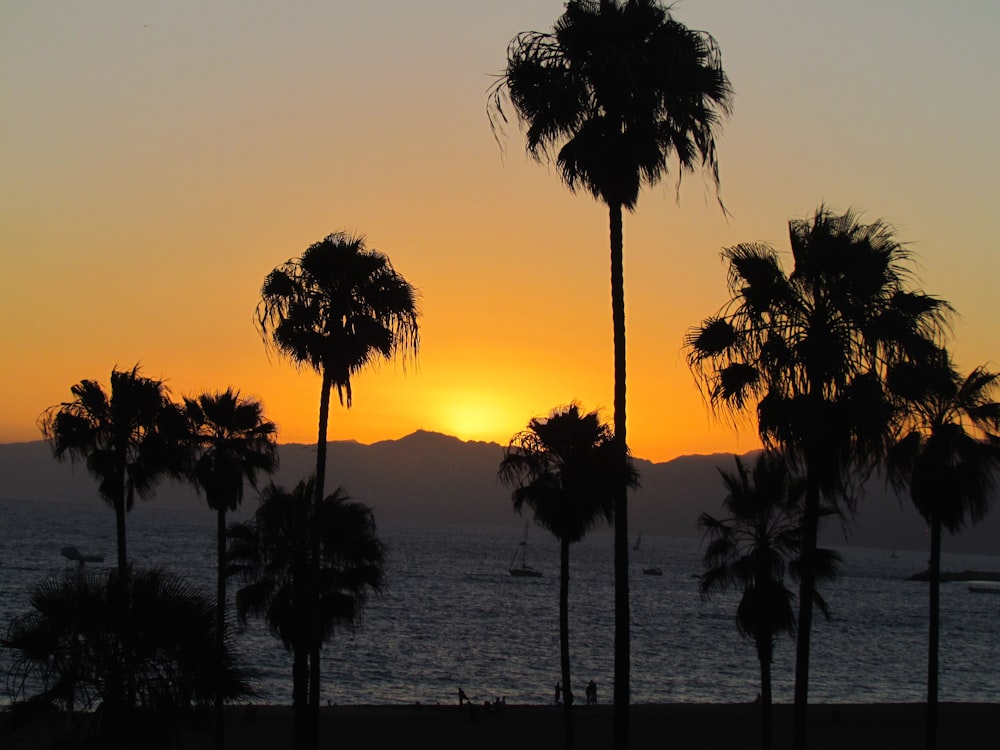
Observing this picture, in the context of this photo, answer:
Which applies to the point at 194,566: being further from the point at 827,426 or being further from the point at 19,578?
the point at 827,426

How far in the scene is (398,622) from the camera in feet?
368

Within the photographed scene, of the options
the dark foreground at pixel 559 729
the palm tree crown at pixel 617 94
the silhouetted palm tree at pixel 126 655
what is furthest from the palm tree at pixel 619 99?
the dark foreground at pixel 559 729

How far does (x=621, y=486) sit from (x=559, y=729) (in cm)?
3299

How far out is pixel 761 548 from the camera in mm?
28875

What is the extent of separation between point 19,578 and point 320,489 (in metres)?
122

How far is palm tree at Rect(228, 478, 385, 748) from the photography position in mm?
26609

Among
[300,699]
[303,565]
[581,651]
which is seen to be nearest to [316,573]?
[303,565]

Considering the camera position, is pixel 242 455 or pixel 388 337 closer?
pixel 388 337

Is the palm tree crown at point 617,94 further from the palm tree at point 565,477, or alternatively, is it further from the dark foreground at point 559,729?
the dark foreground at point 559,729

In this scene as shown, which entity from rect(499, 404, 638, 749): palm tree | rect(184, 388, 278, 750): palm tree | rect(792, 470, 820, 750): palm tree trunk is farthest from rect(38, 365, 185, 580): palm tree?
rect(792, 470, 820, 750): palm tree trunk

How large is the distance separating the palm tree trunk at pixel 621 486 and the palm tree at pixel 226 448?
16.3m

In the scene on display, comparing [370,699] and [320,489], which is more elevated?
[320,489]

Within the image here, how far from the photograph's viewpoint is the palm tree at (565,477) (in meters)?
30.9

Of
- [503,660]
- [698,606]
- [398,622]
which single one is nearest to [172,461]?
[503,660]
